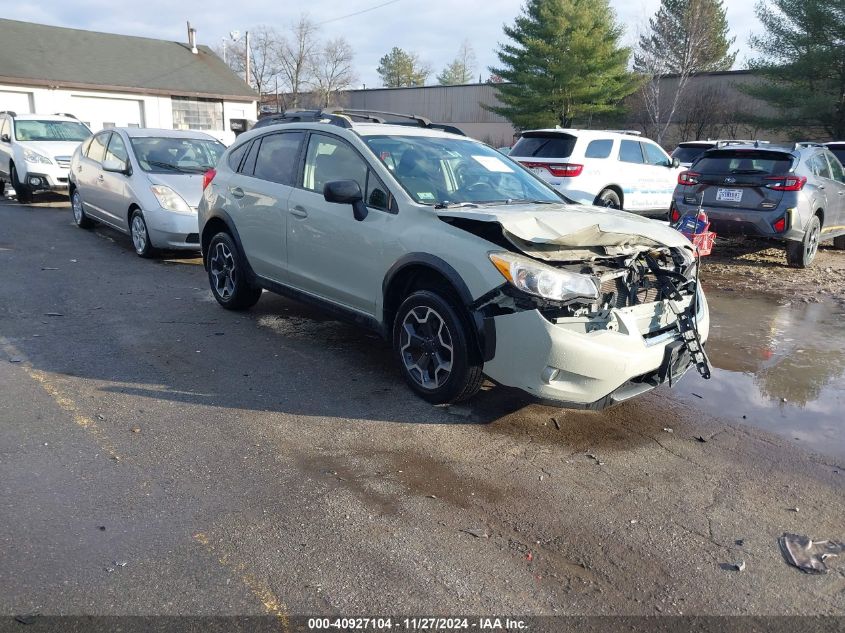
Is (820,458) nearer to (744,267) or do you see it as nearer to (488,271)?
(488,271)

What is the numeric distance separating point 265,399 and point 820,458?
136 inches

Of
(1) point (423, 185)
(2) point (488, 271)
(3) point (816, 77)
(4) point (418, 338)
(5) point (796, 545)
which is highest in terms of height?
(3) point (816, 77)

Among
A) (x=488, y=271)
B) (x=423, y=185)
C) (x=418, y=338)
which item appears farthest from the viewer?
(x=423, y=185)

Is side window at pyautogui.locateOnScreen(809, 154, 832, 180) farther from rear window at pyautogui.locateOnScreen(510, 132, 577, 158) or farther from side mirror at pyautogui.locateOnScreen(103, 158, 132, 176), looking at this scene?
side mirror at pyautogui.locateOnScreen(103, 158, 132, 176)

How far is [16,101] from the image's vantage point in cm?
2941

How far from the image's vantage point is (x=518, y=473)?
12.4ft

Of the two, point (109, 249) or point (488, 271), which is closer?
point (488, 271)

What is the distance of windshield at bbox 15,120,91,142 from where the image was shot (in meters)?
14.7

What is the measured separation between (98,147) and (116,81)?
2460 cm

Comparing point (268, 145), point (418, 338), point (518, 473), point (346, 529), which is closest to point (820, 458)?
point (518, 473)

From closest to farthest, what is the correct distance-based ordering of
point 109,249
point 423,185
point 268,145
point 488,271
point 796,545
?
point 796,545, point 488,271, point 423,185, point 268,145, point 109,249

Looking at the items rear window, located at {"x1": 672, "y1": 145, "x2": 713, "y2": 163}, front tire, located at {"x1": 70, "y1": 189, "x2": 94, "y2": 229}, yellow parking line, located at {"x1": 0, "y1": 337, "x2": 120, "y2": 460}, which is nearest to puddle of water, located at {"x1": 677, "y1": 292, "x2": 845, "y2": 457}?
yellow parking line, located at {"x1": 0, "y1": 337, "x2": 120, "y2": 460}

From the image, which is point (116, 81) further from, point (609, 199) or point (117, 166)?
point (609, 199)

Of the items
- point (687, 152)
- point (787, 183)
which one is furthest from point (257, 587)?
A: point (687, 152)
